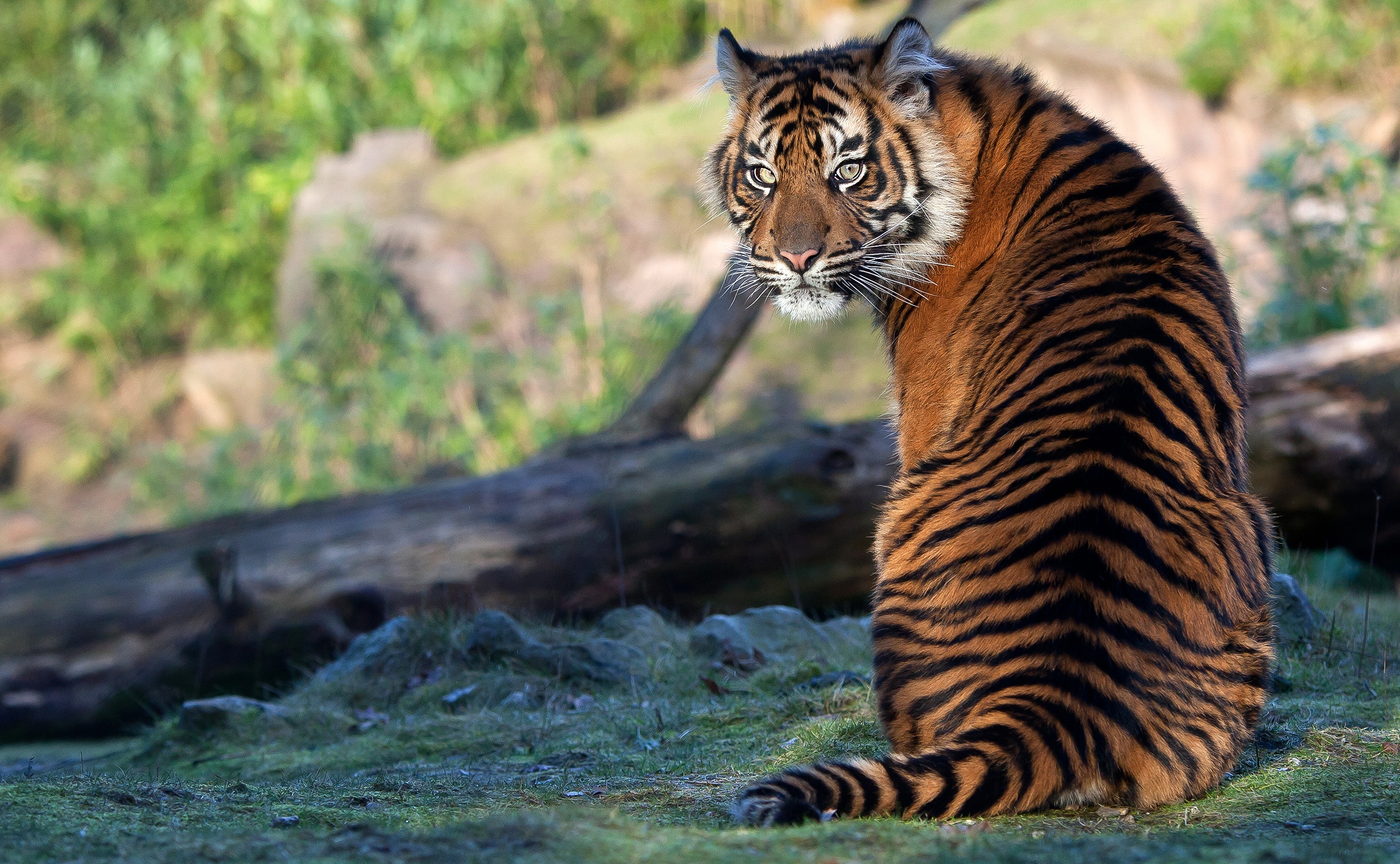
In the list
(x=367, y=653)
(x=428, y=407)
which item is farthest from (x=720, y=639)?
(x=428, y=407)

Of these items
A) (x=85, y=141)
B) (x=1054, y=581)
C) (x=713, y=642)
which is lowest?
(x=713, y=642)

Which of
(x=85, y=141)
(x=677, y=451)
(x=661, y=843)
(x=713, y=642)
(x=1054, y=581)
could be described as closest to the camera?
(x=661, y=843)

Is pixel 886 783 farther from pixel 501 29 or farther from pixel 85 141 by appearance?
pixel 85 141

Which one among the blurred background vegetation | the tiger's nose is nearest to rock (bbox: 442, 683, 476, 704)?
the tiger's nose

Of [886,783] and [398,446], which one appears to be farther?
[398,446]

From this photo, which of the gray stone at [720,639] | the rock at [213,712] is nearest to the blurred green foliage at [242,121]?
the rock at [213,712]

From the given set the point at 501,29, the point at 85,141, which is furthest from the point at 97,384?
the point at 501,29

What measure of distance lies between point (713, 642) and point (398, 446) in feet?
19.3

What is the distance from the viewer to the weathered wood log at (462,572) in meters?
5.54

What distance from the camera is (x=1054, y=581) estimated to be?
2.71 meters

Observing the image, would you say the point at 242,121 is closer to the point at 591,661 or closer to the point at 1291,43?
the point at 1291,43

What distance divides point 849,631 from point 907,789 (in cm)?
258

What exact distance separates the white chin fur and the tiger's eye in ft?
1.12

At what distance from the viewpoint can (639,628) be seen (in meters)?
5.11
